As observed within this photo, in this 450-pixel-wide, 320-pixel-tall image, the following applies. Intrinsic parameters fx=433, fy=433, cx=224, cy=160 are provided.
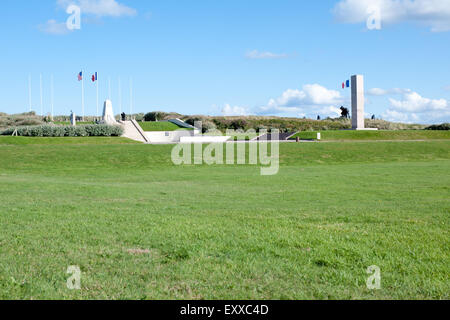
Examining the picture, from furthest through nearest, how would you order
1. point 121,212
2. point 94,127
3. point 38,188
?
point 94,127 → point 38,188 → point 121,212

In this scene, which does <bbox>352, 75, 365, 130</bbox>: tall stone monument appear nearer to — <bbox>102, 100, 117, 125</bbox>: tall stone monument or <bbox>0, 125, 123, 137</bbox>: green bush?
<bbox>0, 125, 123, 137</bbox>: green bush

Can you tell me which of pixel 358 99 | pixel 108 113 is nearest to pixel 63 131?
pixel 108 113

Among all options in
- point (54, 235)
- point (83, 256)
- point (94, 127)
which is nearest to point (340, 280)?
point (83, 256)

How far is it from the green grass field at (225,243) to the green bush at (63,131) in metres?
37.1

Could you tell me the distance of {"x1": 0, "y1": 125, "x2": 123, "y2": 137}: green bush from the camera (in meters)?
49.2

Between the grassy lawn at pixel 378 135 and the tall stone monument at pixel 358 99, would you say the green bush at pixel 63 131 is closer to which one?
the grassy lawn at pixel 378 135

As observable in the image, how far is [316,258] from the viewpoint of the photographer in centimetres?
582

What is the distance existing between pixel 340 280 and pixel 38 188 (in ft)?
42.5

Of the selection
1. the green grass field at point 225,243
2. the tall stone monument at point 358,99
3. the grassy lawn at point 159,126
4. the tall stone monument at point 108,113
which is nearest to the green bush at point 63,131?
the tall stone monument at point 108,113

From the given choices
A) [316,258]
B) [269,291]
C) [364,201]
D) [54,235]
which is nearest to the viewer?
[269,291]

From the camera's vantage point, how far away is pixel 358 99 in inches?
2388

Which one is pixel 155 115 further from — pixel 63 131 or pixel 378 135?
pixel 378 135

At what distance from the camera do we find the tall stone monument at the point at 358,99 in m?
60.7
